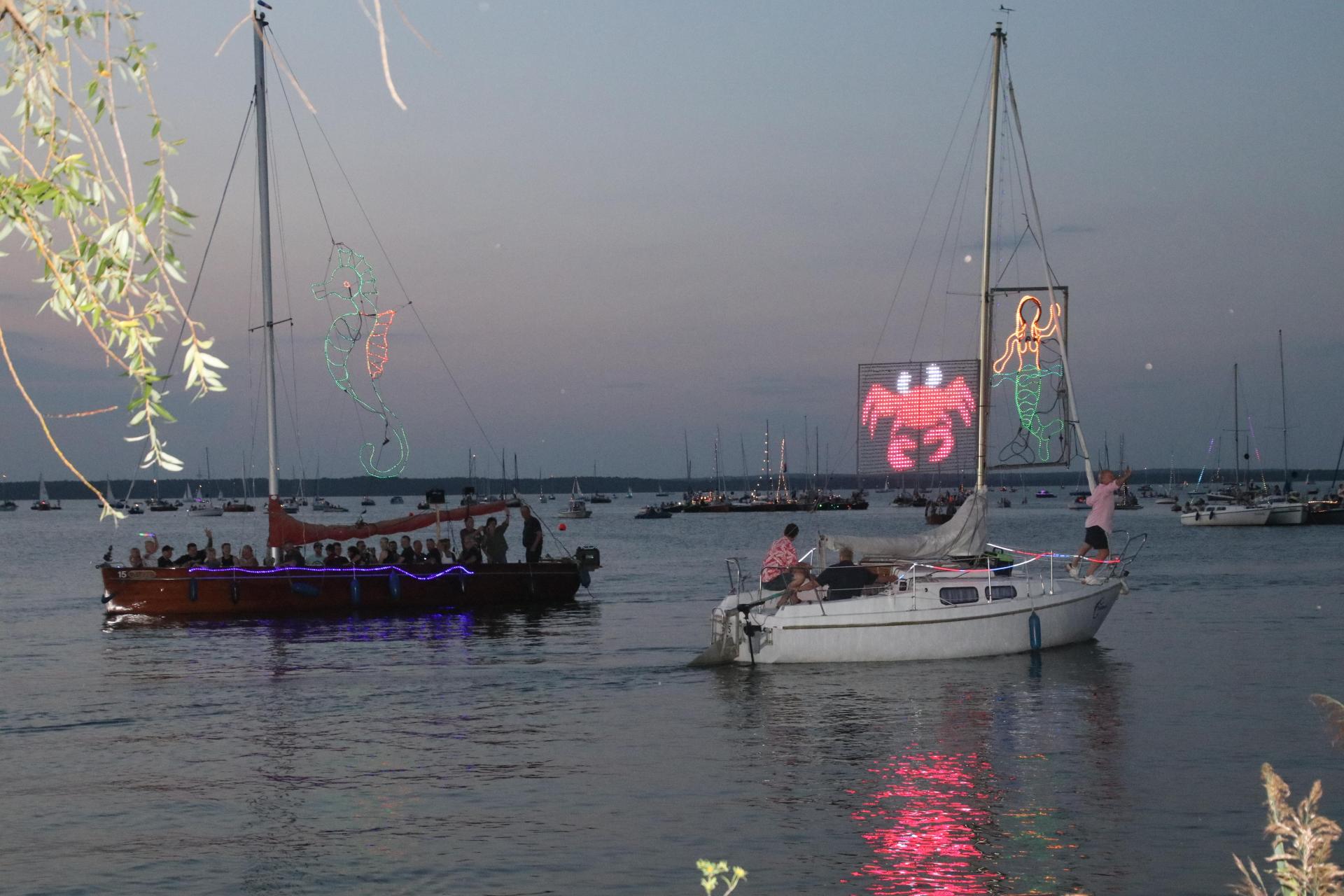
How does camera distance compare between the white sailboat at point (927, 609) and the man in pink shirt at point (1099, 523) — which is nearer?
the white sailboat at point (927, 609)

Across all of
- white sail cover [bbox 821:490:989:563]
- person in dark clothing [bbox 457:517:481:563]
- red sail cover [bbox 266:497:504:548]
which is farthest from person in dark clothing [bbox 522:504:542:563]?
white sail cover [bbox 821:490:989:563]

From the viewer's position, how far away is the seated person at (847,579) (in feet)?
84.1

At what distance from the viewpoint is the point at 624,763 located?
1866 centimetres

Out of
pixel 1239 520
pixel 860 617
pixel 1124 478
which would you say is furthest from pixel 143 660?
pixel 1239 520

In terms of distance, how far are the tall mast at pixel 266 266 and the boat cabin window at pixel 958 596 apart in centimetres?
1947

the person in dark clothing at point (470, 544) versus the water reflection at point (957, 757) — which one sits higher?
the person in dark clothing at point (470, 544)

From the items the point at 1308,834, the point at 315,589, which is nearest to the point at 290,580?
the point at 315,589

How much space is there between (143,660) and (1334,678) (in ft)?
82.4

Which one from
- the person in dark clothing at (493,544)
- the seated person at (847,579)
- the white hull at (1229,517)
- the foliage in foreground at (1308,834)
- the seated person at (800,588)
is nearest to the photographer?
the foliage in foreground at (1308,834)

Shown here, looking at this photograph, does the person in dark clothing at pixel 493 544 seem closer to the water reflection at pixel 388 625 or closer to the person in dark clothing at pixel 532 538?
the person in dark clothing at pixel 532 538

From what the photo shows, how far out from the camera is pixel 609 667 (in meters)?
29.2

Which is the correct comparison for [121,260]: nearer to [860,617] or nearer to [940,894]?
[940,894]

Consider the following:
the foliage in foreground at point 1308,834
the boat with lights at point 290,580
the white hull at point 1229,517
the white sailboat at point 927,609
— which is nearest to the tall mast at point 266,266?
the boat with lights at point 290,580

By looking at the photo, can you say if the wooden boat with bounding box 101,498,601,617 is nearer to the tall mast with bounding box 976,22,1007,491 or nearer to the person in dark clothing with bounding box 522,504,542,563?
the person in dark clothing with bounding box 522,504,542,563
